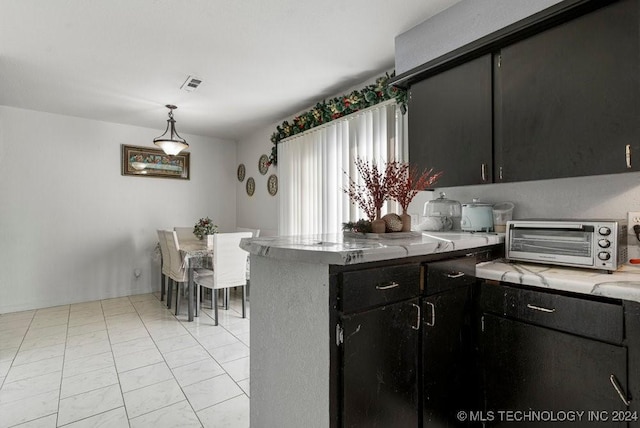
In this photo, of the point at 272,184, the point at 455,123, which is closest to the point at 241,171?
the point at 272,184

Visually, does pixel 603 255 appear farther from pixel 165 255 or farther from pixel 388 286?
pixel 165 255

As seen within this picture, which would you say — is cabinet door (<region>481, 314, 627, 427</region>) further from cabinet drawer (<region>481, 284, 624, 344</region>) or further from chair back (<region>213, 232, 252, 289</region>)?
chair back (<region>213, 232, 252, 289</region>)

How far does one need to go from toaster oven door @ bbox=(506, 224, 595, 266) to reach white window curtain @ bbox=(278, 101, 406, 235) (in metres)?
1.14

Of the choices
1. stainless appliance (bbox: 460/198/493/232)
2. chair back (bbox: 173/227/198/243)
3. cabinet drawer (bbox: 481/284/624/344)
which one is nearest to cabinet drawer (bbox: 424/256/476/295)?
cabinet drawer (bbox: 481/284/624/344)

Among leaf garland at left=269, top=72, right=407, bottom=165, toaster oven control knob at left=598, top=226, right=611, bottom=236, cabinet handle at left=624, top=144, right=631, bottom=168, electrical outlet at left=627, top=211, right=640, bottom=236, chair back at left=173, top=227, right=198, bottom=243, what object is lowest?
chair back at left=173, top=227, right=198, bottom=243

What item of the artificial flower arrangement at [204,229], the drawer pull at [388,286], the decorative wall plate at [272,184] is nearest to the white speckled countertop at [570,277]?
the drawer pull at [388,286]

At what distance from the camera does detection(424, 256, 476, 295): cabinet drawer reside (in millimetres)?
1324

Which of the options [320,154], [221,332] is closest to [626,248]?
[320,154]

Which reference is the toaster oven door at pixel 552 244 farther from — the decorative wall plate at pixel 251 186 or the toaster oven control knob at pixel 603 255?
the decorative wall plate at pixel 251 186

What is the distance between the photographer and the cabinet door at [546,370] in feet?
3.86

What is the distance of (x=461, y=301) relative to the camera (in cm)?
148

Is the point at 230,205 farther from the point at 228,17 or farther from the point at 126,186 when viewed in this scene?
the point at 228,17

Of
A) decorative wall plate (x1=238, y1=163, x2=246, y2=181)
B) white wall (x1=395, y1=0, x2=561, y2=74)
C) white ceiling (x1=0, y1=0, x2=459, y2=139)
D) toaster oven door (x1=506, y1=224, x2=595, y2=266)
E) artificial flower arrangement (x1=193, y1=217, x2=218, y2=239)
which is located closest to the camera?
toaster oven door (x1=506, y1=224, x2=595, y2=266)

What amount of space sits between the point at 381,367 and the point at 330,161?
2521 mm
